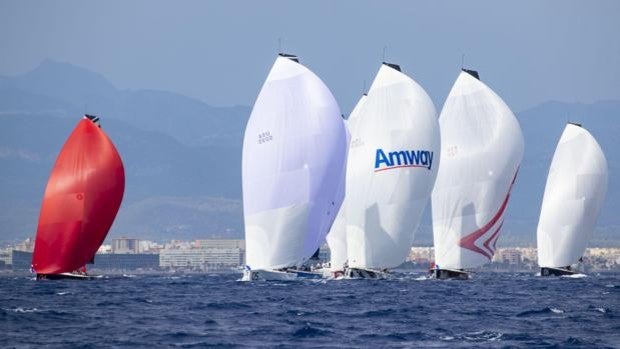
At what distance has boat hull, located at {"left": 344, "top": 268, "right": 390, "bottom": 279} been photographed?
83.8m

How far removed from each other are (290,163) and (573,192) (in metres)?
28.1

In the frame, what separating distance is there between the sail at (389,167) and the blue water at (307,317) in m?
7.63

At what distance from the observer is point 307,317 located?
5134 cm

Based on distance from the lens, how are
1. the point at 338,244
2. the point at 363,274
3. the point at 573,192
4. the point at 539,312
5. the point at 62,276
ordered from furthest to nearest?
the point at 573,192, the point at 338,244, the point at 62,276, the point at 363,274, the point at 539,312

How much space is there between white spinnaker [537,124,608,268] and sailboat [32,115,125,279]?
30167 millimetres

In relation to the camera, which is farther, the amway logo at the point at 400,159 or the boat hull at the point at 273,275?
the amway logo at the point at 400,159

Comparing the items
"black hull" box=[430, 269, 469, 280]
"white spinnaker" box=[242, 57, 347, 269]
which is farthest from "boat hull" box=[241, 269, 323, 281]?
"black hull" box=[430, 269, 469, 280]

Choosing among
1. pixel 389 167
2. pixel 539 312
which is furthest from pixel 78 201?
pixel 539 312

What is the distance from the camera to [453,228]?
8681cm

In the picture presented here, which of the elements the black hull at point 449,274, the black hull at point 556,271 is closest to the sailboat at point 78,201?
the black hull at point 449,274

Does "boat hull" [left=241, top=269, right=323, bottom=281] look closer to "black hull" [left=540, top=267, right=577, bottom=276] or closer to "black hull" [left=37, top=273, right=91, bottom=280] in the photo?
"black hull" [left=37, top=273, right=91, bottom=280]

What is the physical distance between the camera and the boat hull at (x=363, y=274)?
3297 inches

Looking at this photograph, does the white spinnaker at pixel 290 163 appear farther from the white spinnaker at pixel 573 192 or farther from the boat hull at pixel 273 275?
the white spinnaker at pixel 573 192

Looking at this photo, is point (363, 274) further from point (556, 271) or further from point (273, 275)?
point (556, 271)
